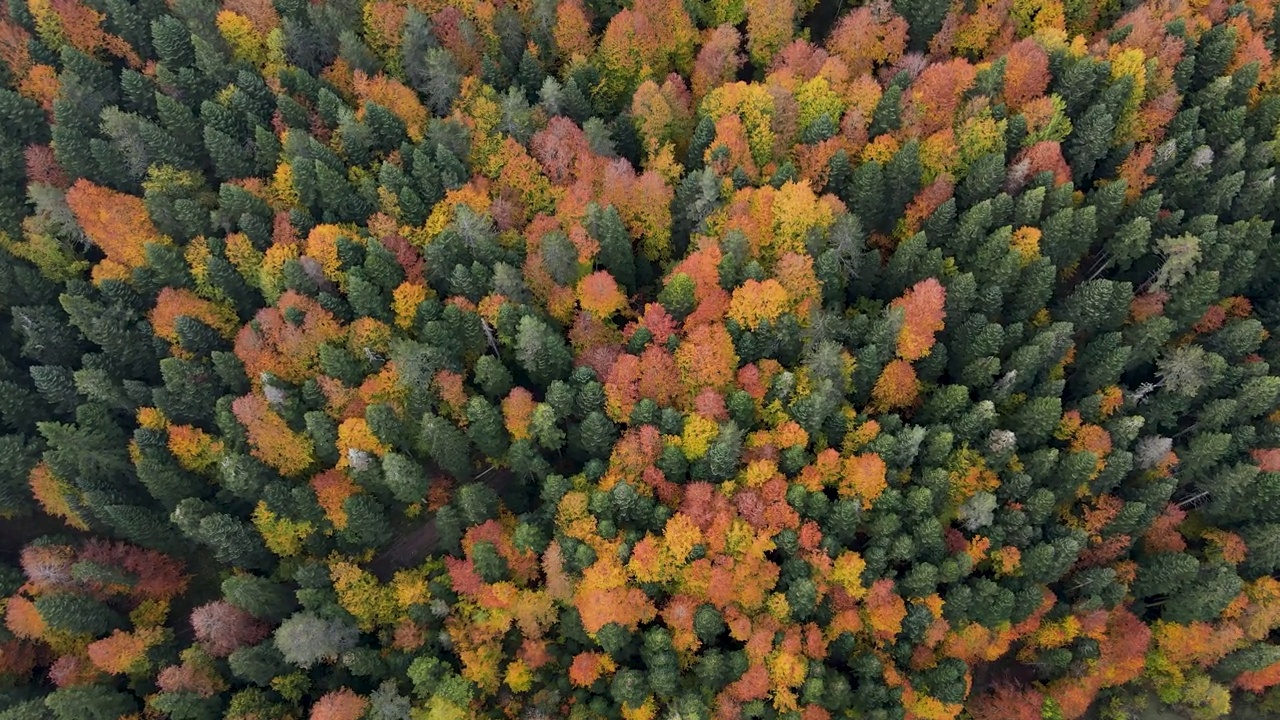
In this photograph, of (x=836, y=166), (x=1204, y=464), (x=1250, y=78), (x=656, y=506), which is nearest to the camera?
(x=656, y=506)

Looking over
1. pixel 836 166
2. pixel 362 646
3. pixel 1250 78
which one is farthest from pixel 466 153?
pixel 1250 78

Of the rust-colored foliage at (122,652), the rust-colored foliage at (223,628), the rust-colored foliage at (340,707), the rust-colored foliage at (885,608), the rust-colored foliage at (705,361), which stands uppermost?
the rust-colored foliage at (705,361)

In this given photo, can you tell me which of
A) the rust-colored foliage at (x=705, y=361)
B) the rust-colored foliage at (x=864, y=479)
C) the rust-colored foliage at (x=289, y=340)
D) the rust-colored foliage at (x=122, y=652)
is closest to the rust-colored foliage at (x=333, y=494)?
the rust-colored foliage at (x=289, y=340)

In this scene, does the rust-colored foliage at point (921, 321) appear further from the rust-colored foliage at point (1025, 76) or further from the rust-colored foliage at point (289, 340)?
the rust-colored foliage at point (289, 340)

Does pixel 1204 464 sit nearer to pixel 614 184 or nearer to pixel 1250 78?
pixel 1250 78

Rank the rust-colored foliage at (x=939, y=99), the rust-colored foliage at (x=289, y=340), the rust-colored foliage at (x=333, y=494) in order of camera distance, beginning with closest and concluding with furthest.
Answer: the rust-colored foliage at (x=333, y=494)
the rust-colored foliage at (x=289, y=340)
the rust-colored foliage at (x=939, y=99)

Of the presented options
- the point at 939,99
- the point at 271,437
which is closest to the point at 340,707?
the point at 271,437

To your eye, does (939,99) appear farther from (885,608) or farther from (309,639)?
(309,639)

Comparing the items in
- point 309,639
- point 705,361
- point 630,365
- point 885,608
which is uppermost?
point 705,361
